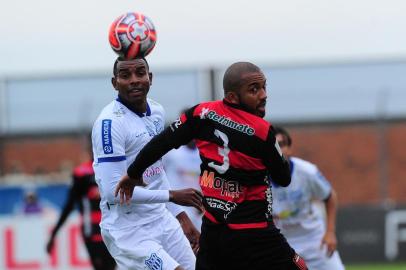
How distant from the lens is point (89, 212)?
12992mm

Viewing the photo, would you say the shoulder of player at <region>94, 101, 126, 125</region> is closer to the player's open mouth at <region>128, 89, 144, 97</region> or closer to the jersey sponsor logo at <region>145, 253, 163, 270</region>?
the player's open mouth at <region>128, 89, 144, 97</region>

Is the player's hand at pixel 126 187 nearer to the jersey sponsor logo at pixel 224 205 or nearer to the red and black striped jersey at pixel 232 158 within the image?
the red and black striped jersey at pixel 232 158

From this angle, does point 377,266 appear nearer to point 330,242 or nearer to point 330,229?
point 330,229

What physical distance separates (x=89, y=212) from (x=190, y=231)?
4817 millimetres

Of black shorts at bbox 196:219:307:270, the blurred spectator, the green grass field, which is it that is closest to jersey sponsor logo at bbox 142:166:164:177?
black shorts at bbox 196:219:307:270

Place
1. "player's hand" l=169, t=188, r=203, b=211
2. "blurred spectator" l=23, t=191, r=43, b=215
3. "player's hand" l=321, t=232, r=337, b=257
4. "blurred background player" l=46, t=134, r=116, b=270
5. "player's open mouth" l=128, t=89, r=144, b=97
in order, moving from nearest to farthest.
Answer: "player's hand" l=169, t=188, r=203, b=211, "player's open mouth" l=128, t=89, r=144, b=97, "player's hand" l=321, t=232, r=337, b=257, "blurred background player" l=46, t=134, r=116, b=270, "blurred spectator" l=23, t=191, r=43, b=215

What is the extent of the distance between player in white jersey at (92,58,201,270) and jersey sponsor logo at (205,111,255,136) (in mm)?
789

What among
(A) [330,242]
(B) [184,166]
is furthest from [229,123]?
(B) [184,166]

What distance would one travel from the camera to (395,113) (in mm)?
22047

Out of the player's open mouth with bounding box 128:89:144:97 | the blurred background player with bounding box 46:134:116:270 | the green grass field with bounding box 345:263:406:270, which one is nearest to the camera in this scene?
the player's open mouth with bounding box 128:89:144:97

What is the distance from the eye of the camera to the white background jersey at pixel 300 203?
1024 centimetres

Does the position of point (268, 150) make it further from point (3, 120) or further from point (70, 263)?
point (3, 120)

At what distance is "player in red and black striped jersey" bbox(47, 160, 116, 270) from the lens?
502 inches

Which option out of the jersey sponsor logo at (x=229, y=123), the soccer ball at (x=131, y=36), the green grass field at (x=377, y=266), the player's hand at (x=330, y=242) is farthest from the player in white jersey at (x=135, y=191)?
the green grass field at (x=377, y=266)
